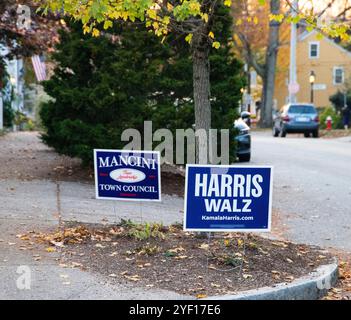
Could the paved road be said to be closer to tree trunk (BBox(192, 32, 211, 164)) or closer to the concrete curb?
the concrete curb

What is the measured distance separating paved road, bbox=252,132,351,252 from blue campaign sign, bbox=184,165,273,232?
234 cm

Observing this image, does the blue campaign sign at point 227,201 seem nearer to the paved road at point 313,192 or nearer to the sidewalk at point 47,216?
the sidewalk at point 47,216

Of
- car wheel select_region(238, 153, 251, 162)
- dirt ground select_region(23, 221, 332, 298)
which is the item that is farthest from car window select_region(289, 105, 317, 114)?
dirt ground select_region(23, 221, 332, 298)

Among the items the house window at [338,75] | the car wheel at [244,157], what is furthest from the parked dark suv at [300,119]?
the house window at [338,75]

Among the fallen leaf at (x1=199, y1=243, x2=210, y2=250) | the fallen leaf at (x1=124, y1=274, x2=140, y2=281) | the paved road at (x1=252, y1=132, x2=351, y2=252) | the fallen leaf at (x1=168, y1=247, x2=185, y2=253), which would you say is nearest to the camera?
the fallen leaf at (x1=124, y1=274, x2=140, y2=281)

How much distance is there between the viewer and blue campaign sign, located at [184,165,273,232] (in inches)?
255

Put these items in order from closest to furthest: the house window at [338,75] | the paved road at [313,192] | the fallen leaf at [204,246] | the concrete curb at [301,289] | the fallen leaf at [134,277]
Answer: the concrete curb at [301,289] → the fallen leaf at [134,277] → the fallen leaf at [204,246] → the paved road at [313,192] → the house window at [338,75]

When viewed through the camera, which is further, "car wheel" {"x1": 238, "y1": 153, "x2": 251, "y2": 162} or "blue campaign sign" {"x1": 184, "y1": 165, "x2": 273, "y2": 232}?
"car wheel" {"x1": 238, "y1": 153, "x2": 251, "y2": 162}

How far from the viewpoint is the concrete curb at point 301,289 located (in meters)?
5.59

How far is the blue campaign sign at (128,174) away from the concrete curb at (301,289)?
2080mm

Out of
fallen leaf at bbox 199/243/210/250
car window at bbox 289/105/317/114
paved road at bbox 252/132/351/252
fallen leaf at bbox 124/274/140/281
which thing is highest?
car window at bbox 289/105/317/114

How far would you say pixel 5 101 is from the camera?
84.7 feet

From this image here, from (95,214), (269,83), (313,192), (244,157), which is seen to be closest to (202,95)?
(95,214)
